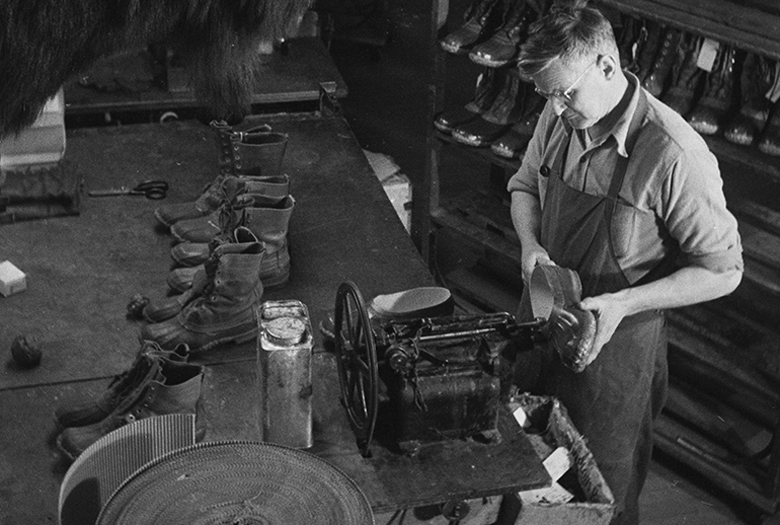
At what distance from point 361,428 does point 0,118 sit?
129cm

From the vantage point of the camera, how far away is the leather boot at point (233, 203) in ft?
13.2

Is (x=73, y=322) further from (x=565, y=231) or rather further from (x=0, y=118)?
(x=0, y=118)

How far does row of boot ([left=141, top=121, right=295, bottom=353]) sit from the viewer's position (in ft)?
12.1

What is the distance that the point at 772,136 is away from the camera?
392cm

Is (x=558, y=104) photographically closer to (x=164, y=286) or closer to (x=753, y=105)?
(x=753, y=105)

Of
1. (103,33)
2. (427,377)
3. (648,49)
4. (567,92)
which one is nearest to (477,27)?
(648,49)

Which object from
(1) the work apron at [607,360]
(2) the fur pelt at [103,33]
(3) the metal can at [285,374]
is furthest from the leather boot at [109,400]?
(2) the fur pelt at [103,33]

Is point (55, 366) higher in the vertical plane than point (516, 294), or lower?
higher

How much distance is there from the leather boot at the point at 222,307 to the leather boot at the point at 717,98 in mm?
1631

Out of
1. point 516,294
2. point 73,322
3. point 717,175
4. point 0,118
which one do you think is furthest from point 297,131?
point 0,118

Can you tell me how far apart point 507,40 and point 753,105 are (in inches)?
45.8

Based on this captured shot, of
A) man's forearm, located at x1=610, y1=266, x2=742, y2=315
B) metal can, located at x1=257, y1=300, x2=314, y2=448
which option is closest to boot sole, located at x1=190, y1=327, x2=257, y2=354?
metal can, located at x1=257, y1=300, x2=314, y2=448

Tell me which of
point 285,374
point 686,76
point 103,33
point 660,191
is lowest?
point 285,374

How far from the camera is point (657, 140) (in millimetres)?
3072
